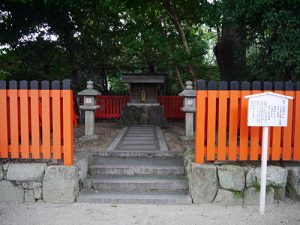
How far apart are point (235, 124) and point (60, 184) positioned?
2.99 m

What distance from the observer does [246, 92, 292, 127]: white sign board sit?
4375mm

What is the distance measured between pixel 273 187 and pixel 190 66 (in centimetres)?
546

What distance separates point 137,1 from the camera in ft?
37.1

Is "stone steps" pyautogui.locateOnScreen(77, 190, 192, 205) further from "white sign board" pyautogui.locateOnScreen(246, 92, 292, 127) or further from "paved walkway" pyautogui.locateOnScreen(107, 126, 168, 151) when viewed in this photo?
"paved walkway" pyautogui.locateOnScreen(107, 126, 168, 151)

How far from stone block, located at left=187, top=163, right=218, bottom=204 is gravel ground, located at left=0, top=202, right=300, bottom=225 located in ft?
0.49

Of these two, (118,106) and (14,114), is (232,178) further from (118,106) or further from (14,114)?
(118,106)

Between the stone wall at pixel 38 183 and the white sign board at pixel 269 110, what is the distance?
2.97 m

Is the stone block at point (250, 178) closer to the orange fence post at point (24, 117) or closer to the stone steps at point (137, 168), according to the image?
the stone steps at point (137, 168)

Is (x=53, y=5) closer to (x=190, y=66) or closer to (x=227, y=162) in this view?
(x=190, y=66)

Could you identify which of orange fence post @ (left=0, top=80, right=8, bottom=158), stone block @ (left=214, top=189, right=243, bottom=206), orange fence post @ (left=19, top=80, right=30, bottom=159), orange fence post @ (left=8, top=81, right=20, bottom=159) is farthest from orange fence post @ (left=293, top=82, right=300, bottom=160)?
orange fence post @ (left=0, top=80, right=8, bottom=158)

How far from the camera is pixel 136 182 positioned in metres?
5.37

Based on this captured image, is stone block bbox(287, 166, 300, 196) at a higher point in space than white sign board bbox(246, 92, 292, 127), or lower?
lower

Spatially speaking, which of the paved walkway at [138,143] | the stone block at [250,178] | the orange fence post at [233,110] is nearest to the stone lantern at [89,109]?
the paved walkway at [138,143]

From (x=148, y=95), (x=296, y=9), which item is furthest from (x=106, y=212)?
(x=148, y=95)
